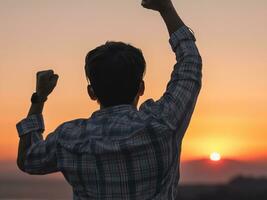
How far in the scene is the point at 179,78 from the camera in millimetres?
2859

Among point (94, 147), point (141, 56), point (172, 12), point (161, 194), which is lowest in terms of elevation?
point (161, 194)

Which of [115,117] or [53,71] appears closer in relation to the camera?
[115,117]

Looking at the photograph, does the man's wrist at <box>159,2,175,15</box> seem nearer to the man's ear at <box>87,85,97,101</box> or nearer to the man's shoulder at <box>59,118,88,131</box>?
the man's ear at <box>87,85,97,101</box>

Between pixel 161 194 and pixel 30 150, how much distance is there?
0.64 metres

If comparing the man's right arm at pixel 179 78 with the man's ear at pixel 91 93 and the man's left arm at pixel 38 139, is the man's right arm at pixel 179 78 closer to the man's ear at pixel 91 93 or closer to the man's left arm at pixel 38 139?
the man's ear at pixel 91 93

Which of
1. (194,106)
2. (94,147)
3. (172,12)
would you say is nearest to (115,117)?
(94,147)

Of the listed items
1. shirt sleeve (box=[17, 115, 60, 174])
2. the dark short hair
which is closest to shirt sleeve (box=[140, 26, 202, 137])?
the dark short hair

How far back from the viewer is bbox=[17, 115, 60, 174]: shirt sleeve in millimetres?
2965

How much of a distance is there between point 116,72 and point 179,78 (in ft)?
0.90

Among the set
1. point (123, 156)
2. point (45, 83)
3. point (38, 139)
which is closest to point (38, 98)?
point (45, 83)

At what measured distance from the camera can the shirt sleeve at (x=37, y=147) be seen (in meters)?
2.96

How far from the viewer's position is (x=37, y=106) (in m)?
3.08

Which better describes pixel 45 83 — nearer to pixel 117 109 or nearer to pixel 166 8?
pixel 117 109

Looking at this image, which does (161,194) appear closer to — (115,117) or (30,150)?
(115,117)
